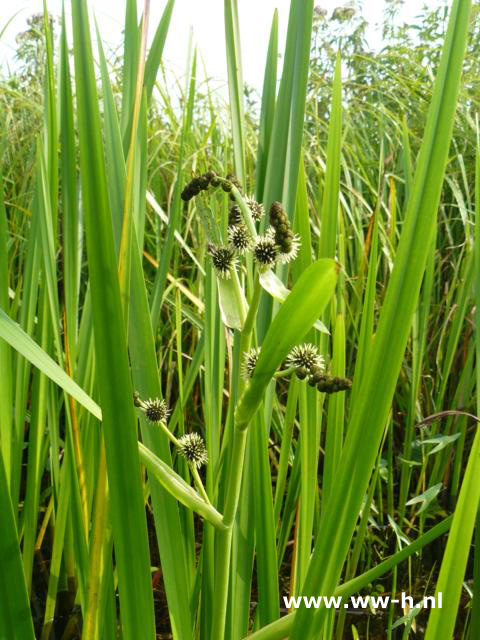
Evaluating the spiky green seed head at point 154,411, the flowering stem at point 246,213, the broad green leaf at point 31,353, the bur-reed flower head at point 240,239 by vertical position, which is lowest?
the spiky green seed head at point 154,411

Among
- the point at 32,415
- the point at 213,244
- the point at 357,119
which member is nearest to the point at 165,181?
the point at 357,119

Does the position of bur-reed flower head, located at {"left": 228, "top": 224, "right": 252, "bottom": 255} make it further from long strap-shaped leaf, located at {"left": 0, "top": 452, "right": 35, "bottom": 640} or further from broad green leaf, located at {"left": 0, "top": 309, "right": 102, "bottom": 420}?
long strap-shaped leaf, located at {"left": 0, "top": 452, "right": 35, "bottom": 640}

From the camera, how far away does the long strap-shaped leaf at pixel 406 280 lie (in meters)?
0.50

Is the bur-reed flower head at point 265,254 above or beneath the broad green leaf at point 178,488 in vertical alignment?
above

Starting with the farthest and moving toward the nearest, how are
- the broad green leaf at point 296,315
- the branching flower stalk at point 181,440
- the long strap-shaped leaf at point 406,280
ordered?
the branching flower stalk at point 181,440 < the long strap-shaped leaf at point 406,280 < the broad green leaf at point 296,315

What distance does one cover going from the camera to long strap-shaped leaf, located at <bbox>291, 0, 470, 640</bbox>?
1.63 feet

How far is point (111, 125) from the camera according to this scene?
2.34 feet

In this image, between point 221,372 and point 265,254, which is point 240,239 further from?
point 221,372

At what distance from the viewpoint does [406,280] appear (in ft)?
1.66

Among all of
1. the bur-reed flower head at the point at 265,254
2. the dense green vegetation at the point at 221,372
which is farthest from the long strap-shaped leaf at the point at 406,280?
the bur-reed flower head at the point at 265,254

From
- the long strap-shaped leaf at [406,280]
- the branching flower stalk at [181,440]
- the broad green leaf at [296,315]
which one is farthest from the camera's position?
the branching flower stalk at [181,440]

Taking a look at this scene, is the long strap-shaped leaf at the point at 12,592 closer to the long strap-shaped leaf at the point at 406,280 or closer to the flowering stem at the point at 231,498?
the flowering stem at the point at 231,498

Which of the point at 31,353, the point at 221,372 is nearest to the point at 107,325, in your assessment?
the point at 31,353

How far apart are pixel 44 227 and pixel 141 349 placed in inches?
13.7
